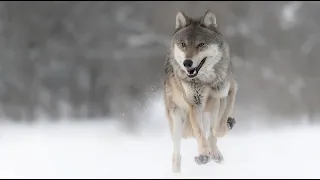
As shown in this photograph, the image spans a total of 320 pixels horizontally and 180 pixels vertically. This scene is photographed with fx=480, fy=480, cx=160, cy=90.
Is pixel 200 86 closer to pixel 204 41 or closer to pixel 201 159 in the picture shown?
pixel 204 41

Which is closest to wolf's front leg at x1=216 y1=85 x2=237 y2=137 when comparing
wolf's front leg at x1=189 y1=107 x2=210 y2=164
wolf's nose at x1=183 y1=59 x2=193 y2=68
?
wolf's front leg at x1=189 y1=107 x2=210 y2=164

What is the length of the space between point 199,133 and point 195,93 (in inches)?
8.2

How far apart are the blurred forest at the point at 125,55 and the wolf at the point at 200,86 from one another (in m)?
0.40

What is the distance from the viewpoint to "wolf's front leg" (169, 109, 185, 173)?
2.47 m

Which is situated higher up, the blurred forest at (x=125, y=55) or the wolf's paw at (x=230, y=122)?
the blurred forest at (x=125, y=55)

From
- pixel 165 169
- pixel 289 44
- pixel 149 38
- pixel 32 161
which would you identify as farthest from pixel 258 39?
pixel 32 161

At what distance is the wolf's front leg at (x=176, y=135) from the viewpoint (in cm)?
247

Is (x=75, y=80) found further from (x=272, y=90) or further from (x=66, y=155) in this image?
(x=272, y=90)

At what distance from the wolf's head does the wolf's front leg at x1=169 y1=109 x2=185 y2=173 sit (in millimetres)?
295

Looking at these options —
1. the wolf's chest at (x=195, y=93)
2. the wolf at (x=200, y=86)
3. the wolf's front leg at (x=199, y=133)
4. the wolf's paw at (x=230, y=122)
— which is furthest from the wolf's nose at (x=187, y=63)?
the wolf's paw at (x=230, y=122)

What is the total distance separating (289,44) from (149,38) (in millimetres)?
863

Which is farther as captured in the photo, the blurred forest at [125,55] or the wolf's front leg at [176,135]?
the blurred forest at [125,55]

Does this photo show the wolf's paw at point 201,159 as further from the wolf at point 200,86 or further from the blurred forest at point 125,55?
the blurred forest at point 125,55

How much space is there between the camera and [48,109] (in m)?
3.08
